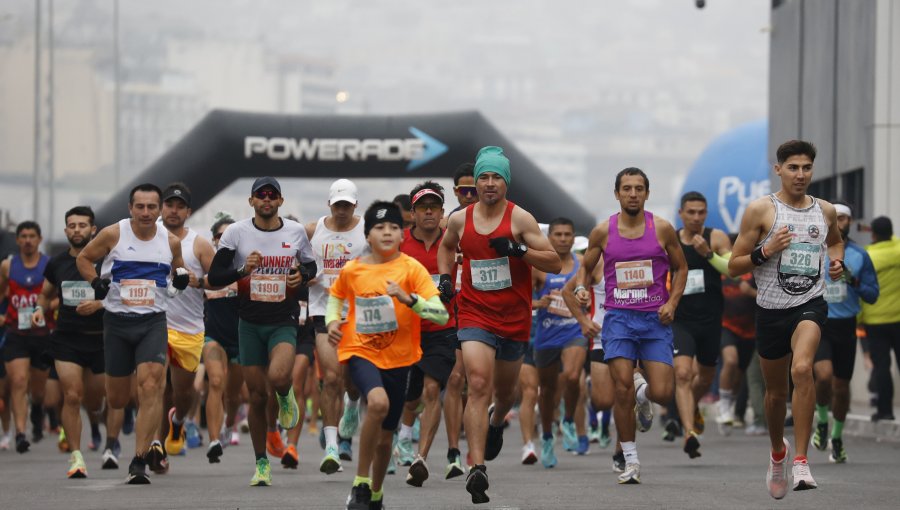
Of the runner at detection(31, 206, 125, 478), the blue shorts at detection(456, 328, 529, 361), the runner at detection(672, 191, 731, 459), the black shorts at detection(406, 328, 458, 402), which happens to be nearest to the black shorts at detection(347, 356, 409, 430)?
the blue shorts at detection(456, 328, 529, 361)

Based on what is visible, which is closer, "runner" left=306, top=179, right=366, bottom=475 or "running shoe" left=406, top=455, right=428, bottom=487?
"running shoe" left=406, top=455, right=428, bottom=487

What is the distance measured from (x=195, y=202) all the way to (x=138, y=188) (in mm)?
14626

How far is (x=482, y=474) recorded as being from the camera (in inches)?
392

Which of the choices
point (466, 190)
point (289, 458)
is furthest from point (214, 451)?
point (466, 190)

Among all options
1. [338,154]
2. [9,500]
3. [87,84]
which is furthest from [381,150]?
[87,84]

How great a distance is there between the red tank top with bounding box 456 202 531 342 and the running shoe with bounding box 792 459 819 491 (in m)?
2.14

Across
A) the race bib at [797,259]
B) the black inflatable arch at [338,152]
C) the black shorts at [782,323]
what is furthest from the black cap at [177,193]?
the black inflatable arch at [338,152]

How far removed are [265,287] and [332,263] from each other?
1106 millimetres

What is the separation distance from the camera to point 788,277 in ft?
34.0

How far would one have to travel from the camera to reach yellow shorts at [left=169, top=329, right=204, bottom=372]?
14.3m

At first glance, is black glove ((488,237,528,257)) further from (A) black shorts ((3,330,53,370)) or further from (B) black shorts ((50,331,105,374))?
(A) black shorts ((3,330,53,370))

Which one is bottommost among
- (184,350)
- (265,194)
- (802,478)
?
(802,478)

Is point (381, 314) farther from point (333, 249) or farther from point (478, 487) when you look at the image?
point (333, 249)

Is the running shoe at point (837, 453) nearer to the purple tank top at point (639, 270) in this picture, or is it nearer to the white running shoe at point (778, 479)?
the purple tank top at point (639, 270)
